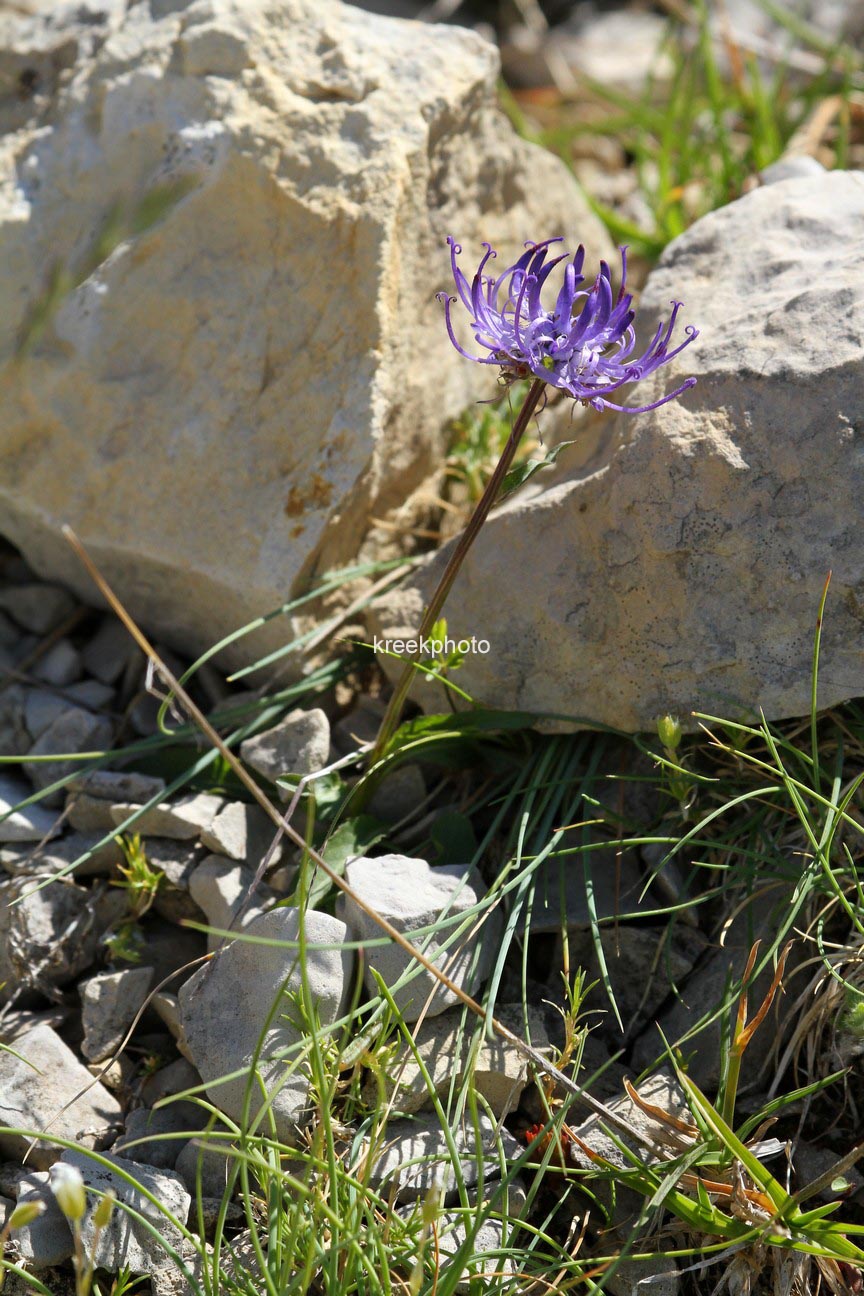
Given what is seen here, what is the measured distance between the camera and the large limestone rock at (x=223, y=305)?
253cm

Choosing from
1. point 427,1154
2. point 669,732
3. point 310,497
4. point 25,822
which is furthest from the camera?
point 310,497

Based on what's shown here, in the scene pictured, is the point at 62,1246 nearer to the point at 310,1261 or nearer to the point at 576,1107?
the point at 310,1261

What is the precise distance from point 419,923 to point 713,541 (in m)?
0.92

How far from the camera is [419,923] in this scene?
2041 millimetres

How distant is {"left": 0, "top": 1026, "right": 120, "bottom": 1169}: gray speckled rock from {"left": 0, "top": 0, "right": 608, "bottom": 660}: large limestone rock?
985 mm

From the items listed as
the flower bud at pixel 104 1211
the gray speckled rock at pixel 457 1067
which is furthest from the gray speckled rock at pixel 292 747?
the flower bud at pixel 104 1211

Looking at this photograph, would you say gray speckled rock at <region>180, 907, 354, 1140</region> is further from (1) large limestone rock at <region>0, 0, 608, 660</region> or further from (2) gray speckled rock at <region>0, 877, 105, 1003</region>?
(1) large limestone rock at <region>0, 0, 608, 660</region>

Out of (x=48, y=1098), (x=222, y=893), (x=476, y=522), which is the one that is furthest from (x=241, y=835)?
(x=476, y=522)

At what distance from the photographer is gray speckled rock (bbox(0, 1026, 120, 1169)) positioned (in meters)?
1.99

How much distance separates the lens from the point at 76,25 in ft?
9.43

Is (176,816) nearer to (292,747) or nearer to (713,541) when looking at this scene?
(292,747)

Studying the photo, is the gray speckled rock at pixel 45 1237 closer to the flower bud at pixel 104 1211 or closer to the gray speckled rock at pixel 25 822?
the flower bud at pixel 104 1211

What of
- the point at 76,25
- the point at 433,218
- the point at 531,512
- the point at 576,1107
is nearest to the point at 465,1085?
the point at 576,1107

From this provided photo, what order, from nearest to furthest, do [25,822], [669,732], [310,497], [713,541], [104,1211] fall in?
[104,1211] → [669,732] → [713,541] → [25,822] → [310,497]
